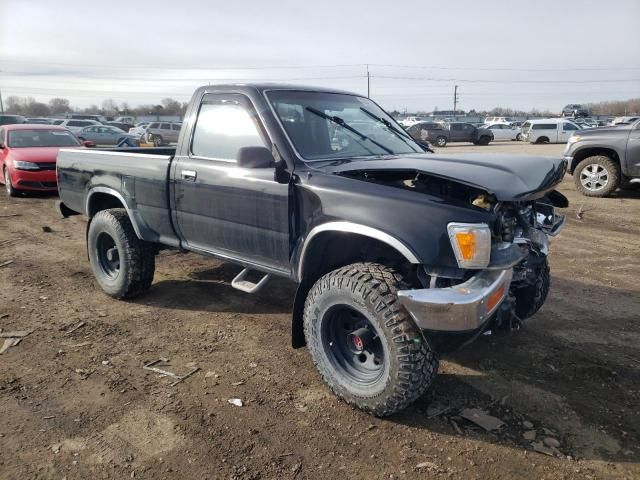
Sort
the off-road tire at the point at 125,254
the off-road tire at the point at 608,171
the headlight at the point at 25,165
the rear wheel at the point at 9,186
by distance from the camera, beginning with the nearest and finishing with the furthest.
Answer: the off-road tire at the point at 125,254, the off-road tire at the point at 608,171, the headlight at the point at 25,165, the rear wheel at the point at 9,186

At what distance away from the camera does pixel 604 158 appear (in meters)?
10.5

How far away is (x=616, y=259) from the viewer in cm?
643

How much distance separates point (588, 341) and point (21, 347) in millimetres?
4503

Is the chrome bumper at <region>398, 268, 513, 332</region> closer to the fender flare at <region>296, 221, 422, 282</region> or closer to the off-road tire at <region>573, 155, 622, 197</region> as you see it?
the fender flare at <region>296, 221, 422, 282</region>

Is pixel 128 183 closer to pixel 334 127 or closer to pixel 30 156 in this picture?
pixel 334 127

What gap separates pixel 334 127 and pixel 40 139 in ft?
33.8

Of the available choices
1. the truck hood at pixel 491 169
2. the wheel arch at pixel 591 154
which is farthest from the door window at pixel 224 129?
the wheel arch at pixel 591 154

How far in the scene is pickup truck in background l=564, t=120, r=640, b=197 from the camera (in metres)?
10.0

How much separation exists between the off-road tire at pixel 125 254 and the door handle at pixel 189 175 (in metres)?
1.07

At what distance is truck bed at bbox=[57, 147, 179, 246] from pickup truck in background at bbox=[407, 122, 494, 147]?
30.9 metres

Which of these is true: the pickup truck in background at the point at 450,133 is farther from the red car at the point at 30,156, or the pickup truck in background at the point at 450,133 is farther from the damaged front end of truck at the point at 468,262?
the damaged front end of truck at the point at 468,262

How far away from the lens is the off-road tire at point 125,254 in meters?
4.85

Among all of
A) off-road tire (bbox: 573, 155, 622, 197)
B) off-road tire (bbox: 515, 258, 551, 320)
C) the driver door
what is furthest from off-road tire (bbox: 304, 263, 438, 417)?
off-road tire (bbox: 573, 155, 622, 197)

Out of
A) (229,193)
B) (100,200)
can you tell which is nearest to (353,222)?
(229,193)
